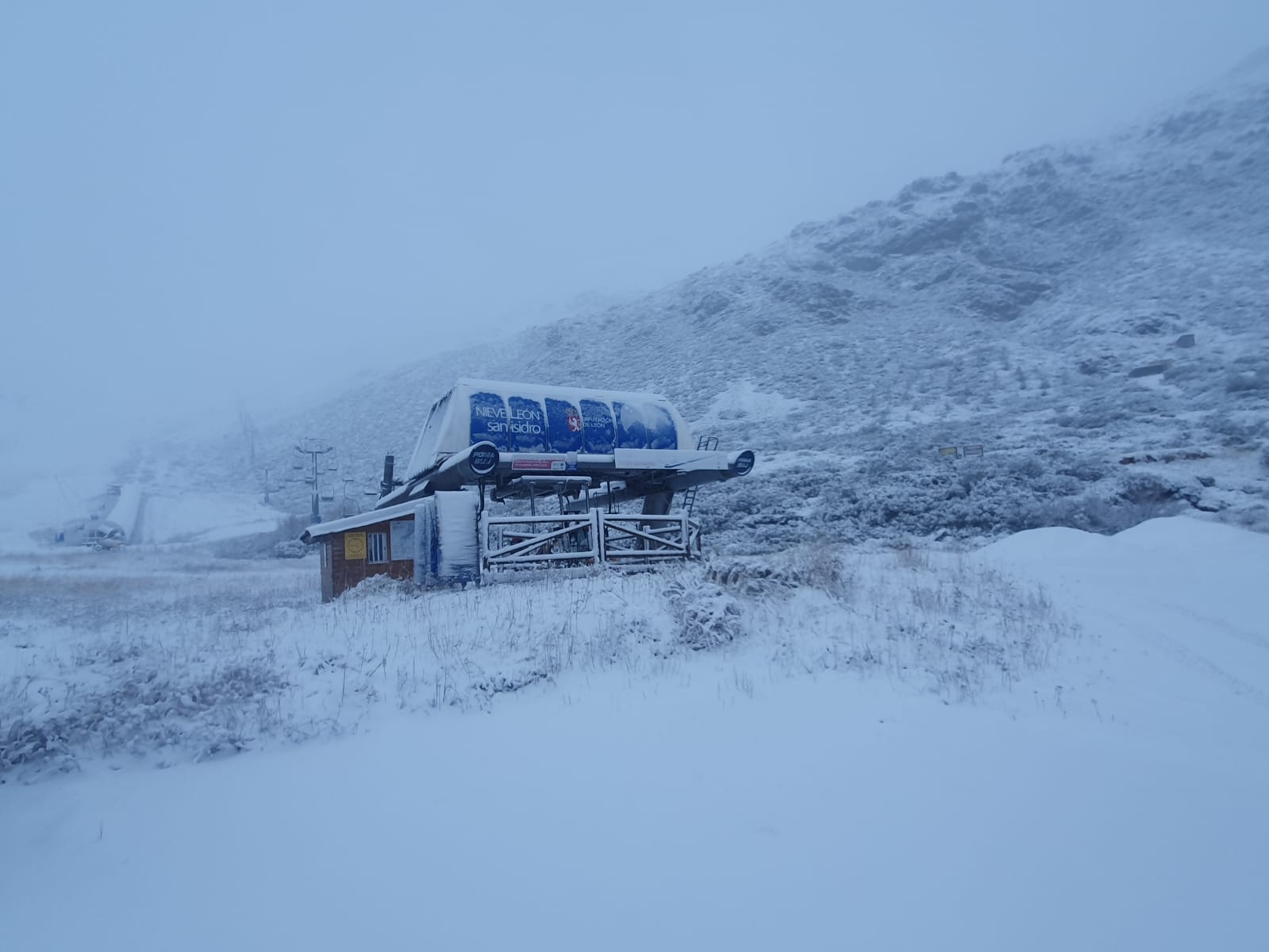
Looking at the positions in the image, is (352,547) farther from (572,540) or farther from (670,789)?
(670,789)

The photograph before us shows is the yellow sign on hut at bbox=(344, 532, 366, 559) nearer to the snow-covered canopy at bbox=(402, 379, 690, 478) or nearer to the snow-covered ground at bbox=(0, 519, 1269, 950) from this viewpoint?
the snow-covered canopy at bbox=(402, 379, 690, 478)

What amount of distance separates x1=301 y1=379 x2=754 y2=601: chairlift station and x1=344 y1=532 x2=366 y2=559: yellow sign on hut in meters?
0.02

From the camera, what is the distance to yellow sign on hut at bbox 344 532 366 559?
1451 centimetres

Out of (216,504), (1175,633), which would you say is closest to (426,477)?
(1175,633)

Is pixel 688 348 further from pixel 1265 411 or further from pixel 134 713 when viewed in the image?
pixel 134 713

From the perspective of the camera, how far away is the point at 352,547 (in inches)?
572

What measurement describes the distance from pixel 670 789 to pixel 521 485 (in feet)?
35.3

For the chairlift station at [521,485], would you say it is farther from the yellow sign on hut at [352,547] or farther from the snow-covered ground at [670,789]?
the snow-covered ground at [670,789]

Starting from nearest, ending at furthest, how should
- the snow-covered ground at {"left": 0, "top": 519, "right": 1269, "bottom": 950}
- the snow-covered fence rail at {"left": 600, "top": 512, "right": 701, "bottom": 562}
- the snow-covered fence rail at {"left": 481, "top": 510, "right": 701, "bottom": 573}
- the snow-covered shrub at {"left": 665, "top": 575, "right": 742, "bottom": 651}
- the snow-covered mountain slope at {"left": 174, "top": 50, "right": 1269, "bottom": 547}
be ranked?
the snow-covered ground at {"left": 0, "top": 519, "right": 1269, "bottom": 950} < the snow-covered shrub at {"left": 665, "top": 575, "right": 742, "bottom": 651} < the snow-covered fence rail at {"left": 481, "top": 510, "right": 701, "bottom": 573} < the snow-covered fence rail at {"left": 600, "top": 512, "right": 701, "bottom": 562} < the snow-covered mountain slope at {"left": 174, "top": 50, "right": 1269, "bottom": 547}

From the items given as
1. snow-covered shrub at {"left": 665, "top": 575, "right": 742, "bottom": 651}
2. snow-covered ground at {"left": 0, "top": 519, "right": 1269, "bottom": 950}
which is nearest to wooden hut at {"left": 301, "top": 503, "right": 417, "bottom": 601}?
snow-covered ground at {"left": 0, "top": 519, "right": 1269, "bottom": 950}

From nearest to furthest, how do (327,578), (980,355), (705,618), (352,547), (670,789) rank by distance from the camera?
(670,789)
(705,618)
(352,547)
(327,578)
(980,355)

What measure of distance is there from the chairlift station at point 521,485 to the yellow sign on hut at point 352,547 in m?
0.02

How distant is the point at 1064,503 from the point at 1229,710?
1414 cm

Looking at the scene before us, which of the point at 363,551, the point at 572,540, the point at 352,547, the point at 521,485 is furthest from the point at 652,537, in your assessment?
the point at 352,547
